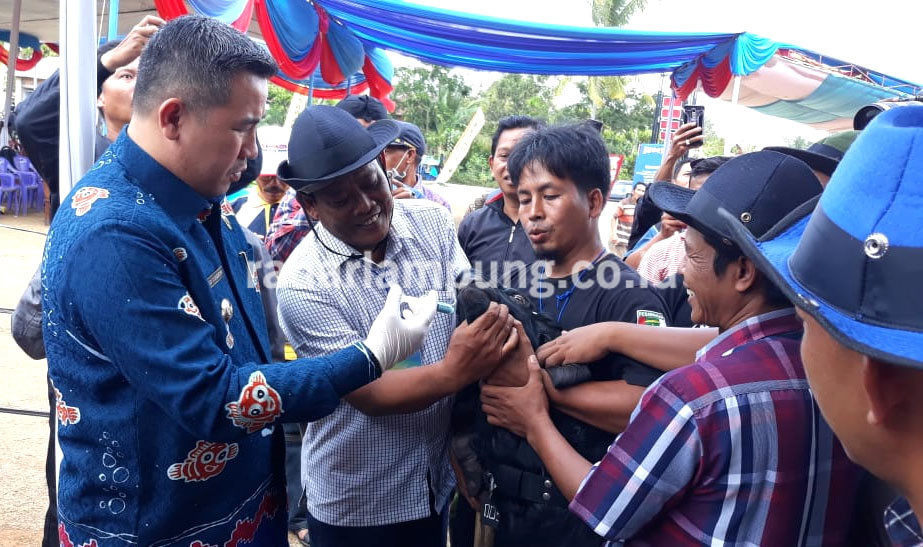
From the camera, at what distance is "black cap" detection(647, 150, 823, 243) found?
1.29 meters

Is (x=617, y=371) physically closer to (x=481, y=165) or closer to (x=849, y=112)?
(x=849, y=112)

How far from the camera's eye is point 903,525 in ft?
2.98

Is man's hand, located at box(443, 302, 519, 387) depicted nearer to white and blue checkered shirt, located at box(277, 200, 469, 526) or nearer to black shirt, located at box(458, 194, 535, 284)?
white and blue checkered shirt, located at box(277, 200, 469, 526)

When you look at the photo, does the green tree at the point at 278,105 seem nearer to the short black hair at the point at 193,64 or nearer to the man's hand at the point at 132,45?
the man's hand at the point at 132,45

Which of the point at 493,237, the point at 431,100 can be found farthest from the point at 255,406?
the point at 431,100

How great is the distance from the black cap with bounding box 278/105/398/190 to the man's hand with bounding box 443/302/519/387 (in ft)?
1.93

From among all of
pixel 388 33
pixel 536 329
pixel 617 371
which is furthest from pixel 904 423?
pixel 388 33

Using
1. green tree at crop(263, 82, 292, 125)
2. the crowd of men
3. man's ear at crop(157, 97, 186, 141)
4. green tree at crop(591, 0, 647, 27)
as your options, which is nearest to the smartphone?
the crowd of men

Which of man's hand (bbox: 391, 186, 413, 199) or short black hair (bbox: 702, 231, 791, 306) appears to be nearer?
short black hair (bbox: 702, 231, 791, 306)

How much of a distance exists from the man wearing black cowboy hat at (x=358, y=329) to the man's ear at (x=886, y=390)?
1.13 meters

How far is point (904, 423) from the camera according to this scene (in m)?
0.68

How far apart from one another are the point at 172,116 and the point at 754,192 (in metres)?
1.27

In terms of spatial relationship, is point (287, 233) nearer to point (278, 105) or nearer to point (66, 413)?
point (66, 413)

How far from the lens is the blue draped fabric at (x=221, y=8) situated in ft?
19.0
